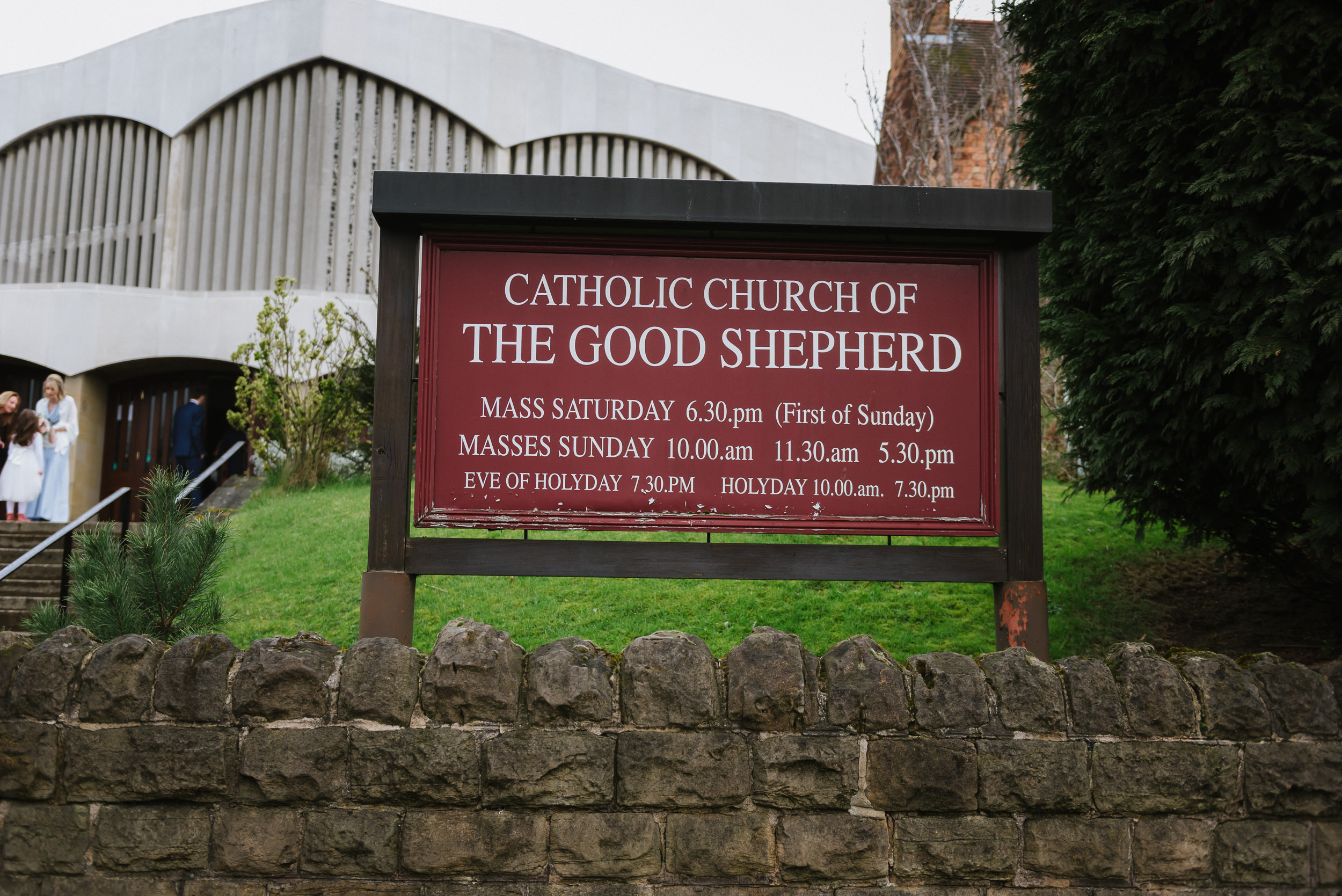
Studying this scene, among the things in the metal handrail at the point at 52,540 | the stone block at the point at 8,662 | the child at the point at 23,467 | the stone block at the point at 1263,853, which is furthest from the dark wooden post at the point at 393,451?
the child at the point at 23,467

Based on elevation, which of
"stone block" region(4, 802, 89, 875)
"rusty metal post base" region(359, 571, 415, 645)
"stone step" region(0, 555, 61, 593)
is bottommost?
"stone block" region(4, 802, 89, 875)

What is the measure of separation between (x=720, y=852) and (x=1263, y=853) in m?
1.71

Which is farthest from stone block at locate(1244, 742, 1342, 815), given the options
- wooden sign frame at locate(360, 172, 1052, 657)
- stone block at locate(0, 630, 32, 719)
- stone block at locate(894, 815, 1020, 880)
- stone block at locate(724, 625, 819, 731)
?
stone block at locate(0, 630, 32, 719)

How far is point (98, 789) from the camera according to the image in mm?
2695

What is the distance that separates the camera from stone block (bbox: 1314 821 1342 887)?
9.00 ft

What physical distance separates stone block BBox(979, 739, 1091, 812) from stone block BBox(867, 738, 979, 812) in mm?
56

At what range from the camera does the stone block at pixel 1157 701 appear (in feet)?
8.87

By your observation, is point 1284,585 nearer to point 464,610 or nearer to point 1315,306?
point 1315,306

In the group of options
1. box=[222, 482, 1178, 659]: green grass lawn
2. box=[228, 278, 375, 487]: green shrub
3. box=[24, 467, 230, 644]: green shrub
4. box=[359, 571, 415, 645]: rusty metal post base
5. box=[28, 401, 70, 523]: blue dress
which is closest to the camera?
box=[359, 571, 415, 645]: rusty metal post base

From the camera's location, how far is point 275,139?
1942cm

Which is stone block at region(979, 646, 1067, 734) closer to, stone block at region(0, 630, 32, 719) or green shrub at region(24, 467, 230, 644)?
stone block at region(0, 630, 32, 719)

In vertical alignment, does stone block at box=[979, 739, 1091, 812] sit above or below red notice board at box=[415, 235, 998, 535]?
below

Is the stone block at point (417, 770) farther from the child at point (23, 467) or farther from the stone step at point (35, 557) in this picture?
the child at point (23, 467)

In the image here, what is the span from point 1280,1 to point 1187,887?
155 inches
